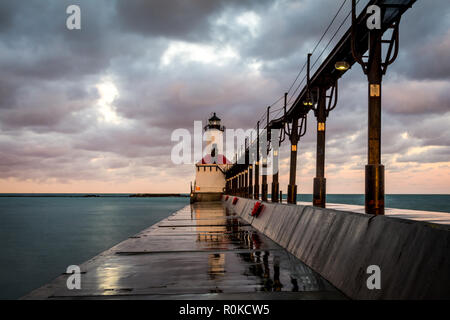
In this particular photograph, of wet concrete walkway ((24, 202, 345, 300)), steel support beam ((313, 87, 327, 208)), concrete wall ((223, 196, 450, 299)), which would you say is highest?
steel support beam ((313, 87, 327, 208))

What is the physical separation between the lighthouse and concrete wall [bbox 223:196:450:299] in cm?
5567

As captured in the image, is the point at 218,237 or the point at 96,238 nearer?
the point at 218,237

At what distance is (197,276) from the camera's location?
679 centimetres

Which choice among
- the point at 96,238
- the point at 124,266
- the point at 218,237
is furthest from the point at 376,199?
the point at 96,238

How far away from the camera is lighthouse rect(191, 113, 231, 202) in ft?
214

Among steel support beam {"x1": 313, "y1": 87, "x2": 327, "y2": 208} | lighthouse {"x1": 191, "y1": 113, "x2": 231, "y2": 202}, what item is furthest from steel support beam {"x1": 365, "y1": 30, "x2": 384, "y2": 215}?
lighthouse {"x1": 191, "y1": 113, "x2": 231, "y2": 202}

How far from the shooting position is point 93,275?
7.08m

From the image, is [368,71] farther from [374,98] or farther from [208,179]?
[208,179]

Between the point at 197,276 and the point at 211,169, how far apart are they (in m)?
62.4

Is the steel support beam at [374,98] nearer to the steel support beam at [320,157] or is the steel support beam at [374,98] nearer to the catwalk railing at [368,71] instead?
the catwalk railing at [368,71]

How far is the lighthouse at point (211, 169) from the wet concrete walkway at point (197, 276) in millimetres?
53219

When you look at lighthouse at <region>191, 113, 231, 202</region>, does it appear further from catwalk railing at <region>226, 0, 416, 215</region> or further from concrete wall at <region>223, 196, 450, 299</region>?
concrete wall at <region>223, 196, 450, 299</region>
